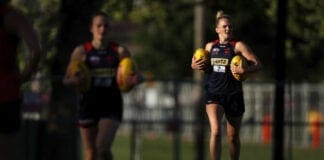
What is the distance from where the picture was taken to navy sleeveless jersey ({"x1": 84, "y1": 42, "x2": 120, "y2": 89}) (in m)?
11.3

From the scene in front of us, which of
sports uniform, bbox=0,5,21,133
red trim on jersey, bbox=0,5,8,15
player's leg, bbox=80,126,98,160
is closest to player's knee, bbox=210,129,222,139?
player's leg, bbox=80,126,98,160

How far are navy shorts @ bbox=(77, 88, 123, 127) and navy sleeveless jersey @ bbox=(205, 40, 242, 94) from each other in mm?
1671

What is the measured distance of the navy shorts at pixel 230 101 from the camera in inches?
393

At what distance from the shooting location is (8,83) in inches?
293

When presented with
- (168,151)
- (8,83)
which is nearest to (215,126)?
(8,83)

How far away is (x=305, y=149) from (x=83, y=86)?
2037 centimetres

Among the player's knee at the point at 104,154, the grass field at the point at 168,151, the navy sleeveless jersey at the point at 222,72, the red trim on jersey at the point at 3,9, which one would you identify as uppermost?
the red trim on jersey at the point at 3,9

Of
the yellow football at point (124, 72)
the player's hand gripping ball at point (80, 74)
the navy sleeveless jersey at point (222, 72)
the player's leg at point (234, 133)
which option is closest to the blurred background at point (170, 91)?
the yellow football at point (124, 72)

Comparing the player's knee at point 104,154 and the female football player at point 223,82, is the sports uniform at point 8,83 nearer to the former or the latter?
the female football player at point 223,82

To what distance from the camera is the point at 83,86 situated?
11.2m

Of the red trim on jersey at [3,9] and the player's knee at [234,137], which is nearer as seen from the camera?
the red trim on jersey at [3,9]

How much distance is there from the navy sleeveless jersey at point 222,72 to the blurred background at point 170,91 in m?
3.75

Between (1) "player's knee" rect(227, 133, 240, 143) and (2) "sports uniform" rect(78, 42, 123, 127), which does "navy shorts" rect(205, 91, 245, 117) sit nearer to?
(1) "player's knee" rect(227, 133, 240, 143)

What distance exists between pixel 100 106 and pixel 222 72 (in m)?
1.95
